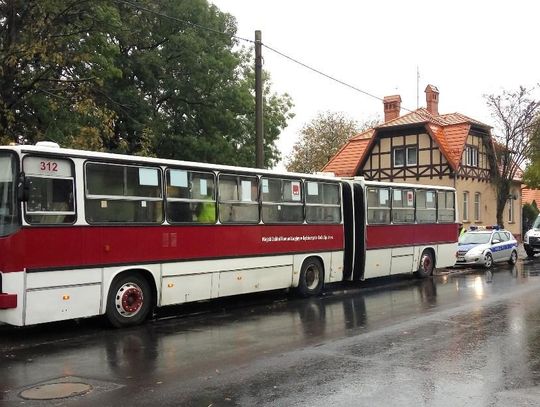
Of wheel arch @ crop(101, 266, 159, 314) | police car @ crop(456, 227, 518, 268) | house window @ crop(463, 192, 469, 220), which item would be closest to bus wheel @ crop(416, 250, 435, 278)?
police car @ crop(456, 227, 518, 268)

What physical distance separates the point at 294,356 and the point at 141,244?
3.78 m

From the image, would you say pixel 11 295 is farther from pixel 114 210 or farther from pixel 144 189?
pixel 144 189

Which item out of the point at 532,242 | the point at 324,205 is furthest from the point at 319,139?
the point at 324,205

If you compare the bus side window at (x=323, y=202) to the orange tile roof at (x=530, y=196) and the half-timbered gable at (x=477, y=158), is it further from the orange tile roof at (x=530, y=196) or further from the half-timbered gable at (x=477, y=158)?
the orange tile roof at (x=530, y=196)

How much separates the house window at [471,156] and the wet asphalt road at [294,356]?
2574 centimetres

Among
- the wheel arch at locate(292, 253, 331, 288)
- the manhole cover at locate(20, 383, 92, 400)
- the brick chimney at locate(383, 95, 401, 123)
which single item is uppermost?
the brick chimney at locate(383, 95, 401, 123)

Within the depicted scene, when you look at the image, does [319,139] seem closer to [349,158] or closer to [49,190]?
[349,158]

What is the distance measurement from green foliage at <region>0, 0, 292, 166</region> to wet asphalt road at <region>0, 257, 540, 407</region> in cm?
666

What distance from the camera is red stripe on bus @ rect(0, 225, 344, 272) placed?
898 centimetres

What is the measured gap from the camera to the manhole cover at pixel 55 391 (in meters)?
6.34

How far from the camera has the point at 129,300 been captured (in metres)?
10.4

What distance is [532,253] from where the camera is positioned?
2953 cm

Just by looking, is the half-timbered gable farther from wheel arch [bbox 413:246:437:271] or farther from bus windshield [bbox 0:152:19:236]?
bus windshield [bbox 0:152:19:236]

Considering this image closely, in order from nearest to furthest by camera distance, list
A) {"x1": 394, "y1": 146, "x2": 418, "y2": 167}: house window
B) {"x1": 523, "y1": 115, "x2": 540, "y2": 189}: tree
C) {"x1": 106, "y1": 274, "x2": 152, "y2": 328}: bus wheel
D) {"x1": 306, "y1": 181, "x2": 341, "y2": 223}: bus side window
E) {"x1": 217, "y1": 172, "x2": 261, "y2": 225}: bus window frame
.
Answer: {"x1": 106, "y1": 274, "x2": 152, "y2": 328}: bus wheel, {"x1": 217, "y1": 172, "x2": 261, "y2": 225}: bus window frame, {"x1": 306, "y1": 181, "x2": 341, "y2": 223}: bus side window, {"x1": 523, "y1": 115, "x2": 540, "y2": 189}: tree, {"x1": 394, "y1": 146, "x2": 418, "y2": 167}: house window
